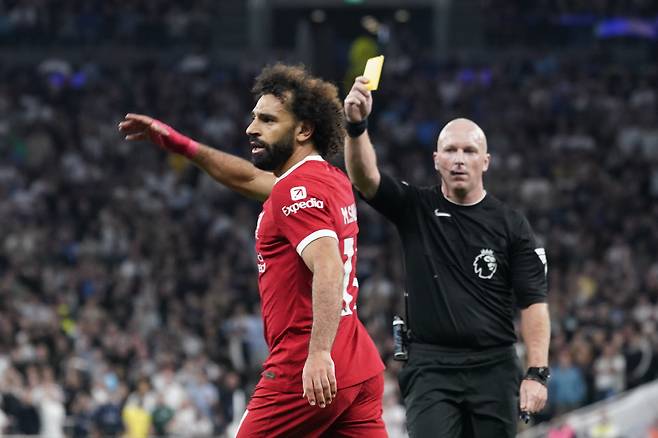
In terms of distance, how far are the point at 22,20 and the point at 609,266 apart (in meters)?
15.0

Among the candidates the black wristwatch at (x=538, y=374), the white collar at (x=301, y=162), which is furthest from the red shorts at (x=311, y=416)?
the black wristwatch at (x=538, y=374)

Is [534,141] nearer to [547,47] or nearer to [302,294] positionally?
[547,47]

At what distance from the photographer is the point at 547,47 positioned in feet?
94.4

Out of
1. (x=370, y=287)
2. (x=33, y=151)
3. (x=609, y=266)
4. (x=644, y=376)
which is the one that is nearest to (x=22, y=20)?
(x=33, y=151)

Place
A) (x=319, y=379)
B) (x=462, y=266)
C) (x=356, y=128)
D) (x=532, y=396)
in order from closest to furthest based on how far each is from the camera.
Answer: (x=319, y=379) → (x=356, y=128) → (x=532, y=396) → (x=462, y=266)

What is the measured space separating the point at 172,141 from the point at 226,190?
17.2 metres

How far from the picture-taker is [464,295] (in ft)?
22.6

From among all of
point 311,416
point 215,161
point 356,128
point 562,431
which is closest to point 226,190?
point 562,431

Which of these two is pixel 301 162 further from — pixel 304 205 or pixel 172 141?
pixel 172 141

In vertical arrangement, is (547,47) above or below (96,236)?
above

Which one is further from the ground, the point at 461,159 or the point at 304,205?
the point at 461,159

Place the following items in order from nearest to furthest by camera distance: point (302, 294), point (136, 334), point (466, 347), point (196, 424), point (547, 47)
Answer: point (302, 294) < point (466, 347) < point (196, 424) < point (136, 334) < point (547, 47)

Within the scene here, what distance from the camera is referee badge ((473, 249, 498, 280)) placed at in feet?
22.7

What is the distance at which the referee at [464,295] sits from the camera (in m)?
6.77
